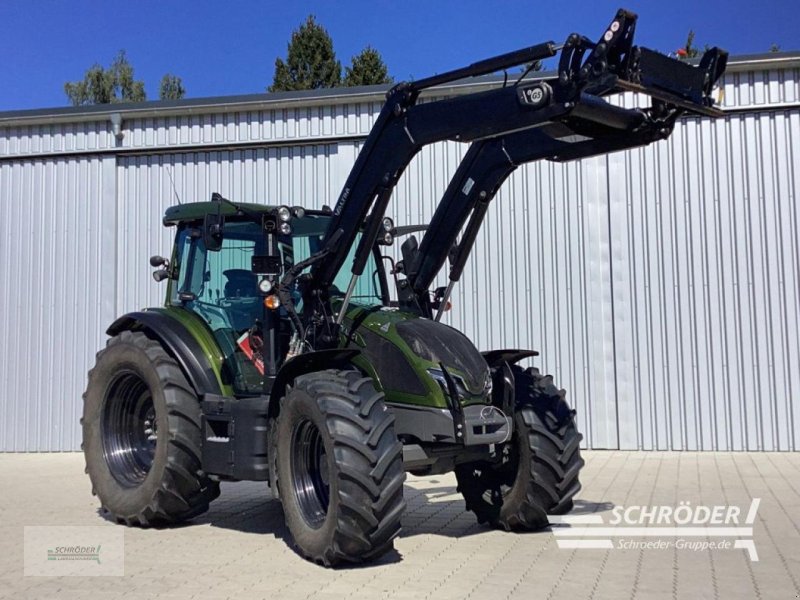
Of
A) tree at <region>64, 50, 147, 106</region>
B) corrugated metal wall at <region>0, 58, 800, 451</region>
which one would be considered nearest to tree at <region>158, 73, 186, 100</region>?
tree at <region>64, 50, 147, 106</region>

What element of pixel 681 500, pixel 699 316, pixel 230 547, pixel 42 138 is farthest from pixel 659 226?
pixel 42 138

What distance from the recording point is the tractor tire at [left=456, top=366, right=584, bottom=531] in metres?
7.19

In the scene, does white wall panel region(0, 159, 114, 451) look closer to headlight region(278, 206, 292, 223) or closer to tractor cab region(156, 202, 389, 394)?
tractor cab region(156, 202, 389, 394)

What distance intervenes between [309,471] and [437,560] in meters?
1.15

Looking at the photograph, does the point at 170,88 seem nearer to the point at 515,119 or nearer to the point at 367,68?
the point at 367,68

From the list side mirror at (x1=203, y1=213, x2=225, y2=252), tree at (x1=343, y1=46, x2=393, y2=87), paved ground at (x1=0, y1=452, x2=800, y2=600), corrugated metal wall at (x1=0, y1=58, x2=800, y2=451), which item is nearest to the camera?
paved ground at (x1=0, y1=452, x2=800, y2=600)

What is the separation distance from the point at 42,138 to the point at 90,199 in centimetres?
133

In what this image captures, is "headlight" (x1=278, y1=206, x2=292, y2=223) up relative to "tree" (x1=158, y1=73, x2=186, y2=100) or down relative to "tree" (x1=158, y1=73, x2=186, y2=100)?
down

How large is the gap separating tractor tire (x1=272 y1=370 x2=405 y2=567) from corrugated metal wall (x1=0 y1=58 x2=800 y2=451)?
732 cm

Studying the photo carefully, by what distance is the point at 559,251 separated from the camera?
44.3 ft

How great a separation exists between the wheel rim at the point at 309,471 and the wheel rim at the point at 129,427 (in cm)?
219

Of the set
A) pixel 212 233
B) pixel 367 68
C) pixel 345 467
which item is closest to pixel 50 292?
pixel 212 233

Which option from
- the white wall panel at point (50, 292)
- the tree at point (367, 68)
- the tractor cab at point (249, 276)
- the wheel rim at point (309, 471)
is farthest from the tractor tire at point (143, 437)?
the tree at point (367, 68)

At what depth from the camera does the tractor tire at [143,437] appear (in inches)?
299
